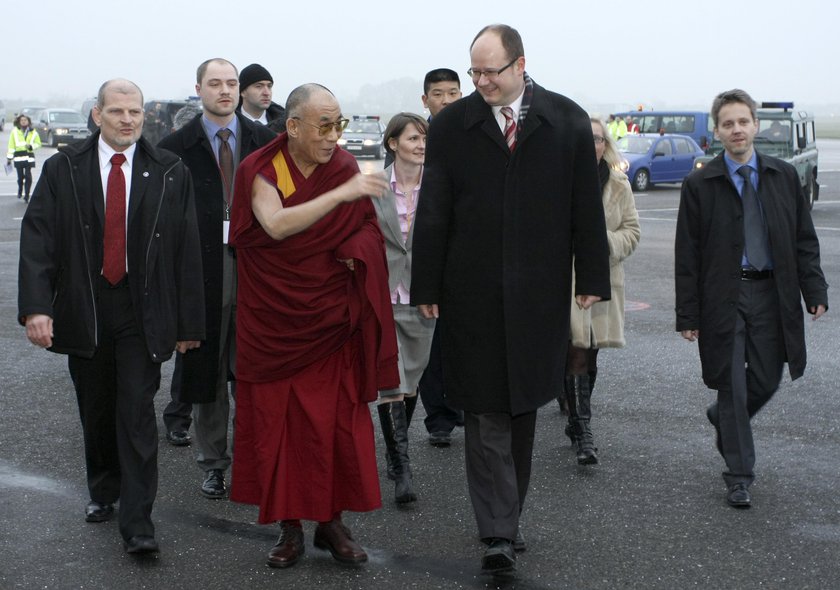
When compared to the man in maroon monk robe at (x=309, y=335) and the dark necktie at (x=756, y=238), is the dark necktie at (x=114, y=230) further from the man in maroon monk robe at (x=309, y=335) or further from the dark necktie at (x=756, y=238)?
the dark necktie at (x=756, y=238)

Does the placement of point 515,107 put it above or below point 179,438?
above

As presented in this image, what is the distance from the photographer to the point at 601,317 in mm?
6773

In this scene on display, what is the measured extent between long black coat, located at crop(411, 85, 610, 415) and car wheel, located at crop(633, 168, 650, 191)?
26.0 meters

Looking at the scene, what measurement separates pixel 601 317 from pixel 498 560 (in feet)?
7.27

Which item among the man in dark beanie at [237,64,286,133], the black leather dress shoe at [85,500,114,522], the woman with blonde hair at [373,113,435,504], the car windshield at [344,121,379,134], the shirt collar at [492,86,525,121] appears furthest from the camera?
the car windshield at [344,121,379,134]

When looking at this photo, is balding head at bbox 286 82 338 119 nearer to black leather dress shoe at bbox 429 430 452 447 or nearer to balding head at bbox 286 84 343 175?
balding head at bbox 286 84 343 175

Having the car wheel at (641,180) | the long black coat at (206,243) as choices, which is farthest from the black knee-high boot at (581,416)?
the car wheel at (641,180)

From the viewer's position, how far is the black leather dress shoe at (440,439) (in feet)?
23.2

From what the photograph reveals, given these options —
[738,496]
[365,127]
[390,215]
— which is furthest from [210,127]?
[365,127]

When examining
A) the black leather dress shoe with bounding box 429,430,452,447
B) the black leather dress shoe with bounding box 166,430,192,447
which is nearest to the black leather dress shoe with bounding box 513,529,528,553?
the black leather dress shoe with bounding box 429,430,452,447

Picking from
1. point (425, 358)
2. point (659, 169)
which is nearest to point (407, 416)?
point (425, 358)

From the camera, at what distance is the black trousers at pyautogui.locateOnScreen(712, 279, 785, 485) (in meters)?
5.90

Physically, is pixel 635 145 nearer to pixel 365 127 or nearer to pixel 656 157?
pixel 656 157

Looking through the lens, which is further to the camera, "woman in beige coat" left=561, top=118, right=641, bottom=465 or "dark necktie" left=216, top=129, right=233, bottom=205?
"woman in beige coat" left=561, top=118, right=641, bottom=465
